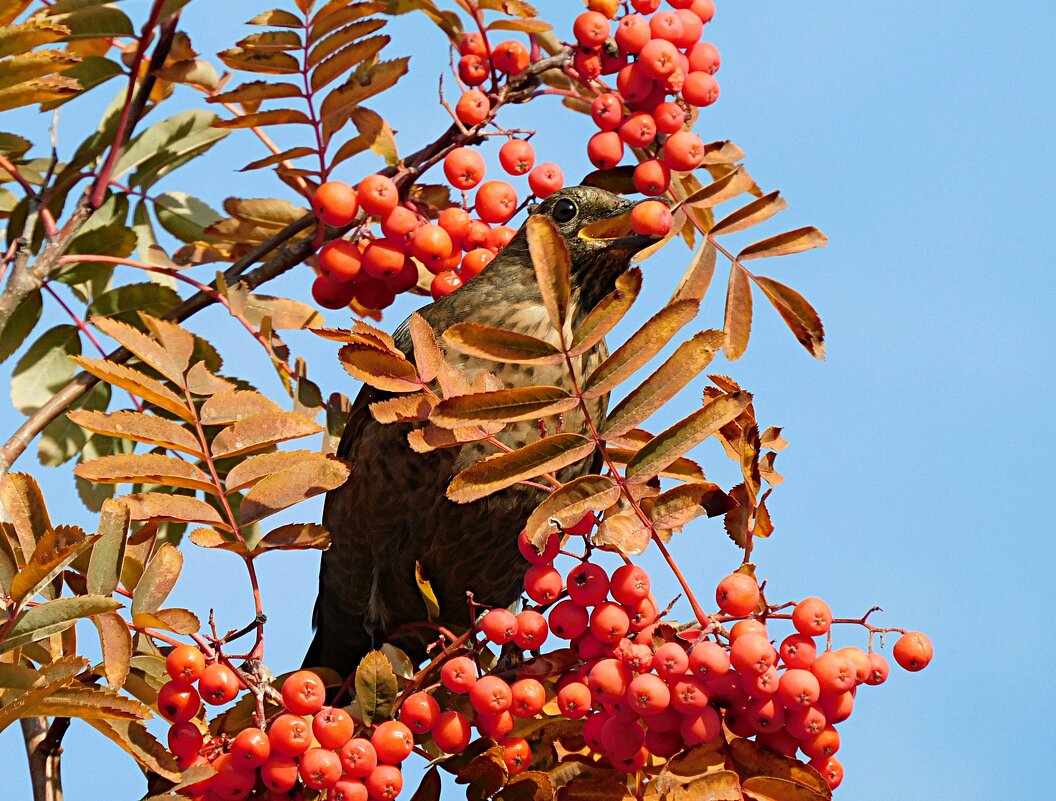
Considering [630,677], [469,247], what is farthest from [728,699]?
[469,247]

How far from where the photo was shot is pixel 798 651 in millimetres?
2340

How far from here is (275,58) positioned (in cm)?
312

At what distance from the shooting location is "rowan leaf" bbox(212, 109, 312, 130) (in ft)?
10.2

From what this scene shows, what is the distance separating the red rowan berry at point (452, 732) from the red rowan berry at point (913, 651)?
2.56 feet

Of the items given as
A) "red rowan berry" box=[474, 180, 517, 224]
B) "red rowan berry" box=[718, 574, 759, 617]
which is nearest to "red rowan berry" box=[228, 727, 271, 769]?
"red rowan berry" box=[718, 574, 759, 617]

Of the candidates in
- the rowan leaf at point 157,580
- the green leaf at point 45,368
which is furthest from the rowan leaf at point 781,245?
the green leaf at point 45,368

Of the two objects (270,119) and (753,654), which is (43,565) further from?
(270,119)

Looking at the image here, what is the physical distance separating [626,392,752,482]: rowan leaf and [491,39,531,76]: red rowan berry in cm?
124

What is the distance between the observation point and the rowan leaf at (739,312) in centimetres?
296

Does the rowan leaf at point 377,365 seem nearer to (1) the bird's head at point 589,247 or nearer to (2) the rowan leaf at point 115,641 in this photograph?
(2) the rowan leaf at point 115,641

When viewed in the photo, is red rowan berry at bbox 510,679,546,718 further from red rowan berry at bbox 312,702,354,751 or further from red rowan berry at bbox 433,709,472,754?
red rowan berry at bbox 312,702,354,751

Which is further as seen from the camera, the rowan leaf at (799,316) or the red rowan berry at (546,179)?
the red rowan berry at (546,179)

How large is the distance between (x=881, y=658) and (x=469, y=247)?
1.40 meters

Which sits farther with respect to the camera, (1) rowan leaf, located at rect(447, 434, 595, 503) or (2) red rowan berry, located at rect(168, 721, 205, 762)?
(2) red rowan berry, located at rect(168, 721, 205, 762)
